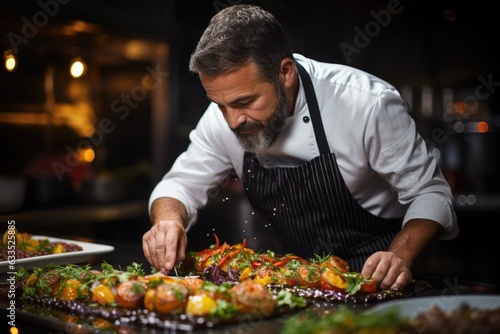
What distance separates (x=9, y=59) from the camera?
17.9 ft

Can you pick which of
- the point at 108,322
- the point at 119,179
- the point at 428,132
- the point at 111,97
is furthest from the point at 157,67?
the point at 108,322

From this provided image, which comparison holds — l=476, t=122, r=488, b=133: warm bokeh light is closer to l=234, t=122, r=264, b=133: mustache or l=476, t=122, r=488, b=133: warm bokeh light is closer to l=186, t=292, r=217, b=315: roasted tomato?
l=234, t=122, r=264, b=133: mustache

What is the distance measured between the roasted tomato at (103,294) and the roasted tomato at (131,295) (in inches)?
1.5

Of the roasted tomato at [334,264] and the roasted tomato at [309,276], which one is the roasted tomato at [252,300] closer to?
the roasted tomato at [309,276]

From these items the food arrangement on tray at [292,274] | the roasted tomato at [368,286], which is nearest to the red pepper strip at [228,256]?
the food arrangement on tray at [292,274]

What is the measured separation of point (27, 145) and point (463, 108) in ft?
12.0

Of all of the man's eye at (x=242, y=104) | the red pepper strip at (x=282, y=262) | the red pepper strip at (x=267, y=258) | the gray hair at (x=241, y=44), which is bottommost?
the red pepper strip at (x=267, y=258)

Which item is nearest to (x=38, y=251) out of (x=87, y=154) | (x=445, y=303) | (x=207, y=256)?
(x=207, y=256)

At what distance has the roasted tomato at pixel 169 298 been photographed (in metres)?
1.76

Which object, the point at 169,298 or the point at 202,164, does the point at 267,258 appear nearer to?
the point at 169,298

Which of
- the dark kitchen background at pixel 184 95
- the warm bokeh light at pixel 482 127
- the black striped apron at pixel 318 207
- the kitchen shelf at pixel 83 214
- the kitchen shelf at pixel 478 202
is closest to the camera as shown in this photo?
the black striped apron at pixel 318 207

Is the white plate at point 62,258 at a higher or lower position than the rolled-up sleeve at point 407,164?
lower

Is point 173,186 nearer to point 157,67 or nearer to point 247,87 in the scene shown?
point 247,87

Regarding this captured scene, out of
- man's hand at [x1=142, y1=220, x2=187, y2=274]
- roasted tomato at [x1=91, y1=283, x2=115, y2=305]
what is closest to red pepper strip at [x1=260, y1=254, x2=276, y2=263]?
man's hand at [x1=142, y1=220, x2=187, y2=274]
